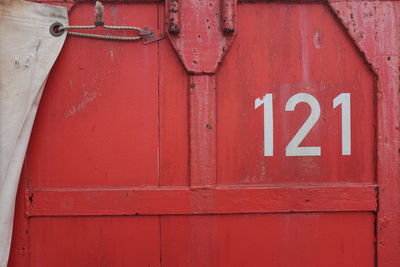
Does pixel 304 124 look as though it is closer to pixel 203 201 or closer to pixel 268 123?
pixel 268 123

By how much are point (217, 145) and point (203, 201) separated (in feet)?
0.67

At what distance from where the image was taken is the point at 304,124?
117cm

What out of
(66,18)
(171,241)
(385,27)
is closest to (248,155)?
(171,241)

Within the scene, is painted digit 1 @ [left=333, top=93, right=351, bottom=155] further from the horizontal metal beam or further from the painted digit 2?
the horizontal metal beam

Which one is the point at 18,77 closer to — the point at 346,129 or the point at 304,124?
the point at 304,124

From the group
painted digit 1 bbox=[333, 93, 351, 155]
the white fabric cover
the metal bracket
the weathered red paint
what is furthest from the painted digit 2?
the white fabric cover

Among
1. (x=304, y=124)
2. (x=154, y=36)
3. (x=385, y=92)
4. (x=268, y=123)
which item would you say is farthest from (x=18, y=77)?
(x=385, y=92)

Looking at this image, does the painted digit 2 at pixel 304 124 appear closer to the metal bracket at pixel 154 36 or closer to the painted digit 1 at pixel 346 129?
the painted digit 1 at pixel 346 129

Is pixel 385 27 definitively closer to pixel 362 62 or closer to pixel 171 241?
pixel 362 62

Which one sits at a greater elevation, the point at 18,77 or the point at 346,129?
the point at 18,77

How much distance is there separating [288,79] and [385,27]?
390mm

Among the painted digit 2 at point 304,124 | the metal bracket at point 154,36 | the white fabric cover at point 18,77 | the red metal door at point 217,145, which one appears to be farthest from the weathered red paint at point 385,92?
the white fabric cover at point 18,77

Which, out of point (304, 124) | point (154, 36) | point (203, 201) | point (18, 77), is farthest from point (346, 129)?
point (18, 77)

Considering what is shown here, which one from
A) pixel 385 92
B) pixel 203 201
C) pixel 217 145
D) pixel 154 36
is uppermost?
pixel 154 36
